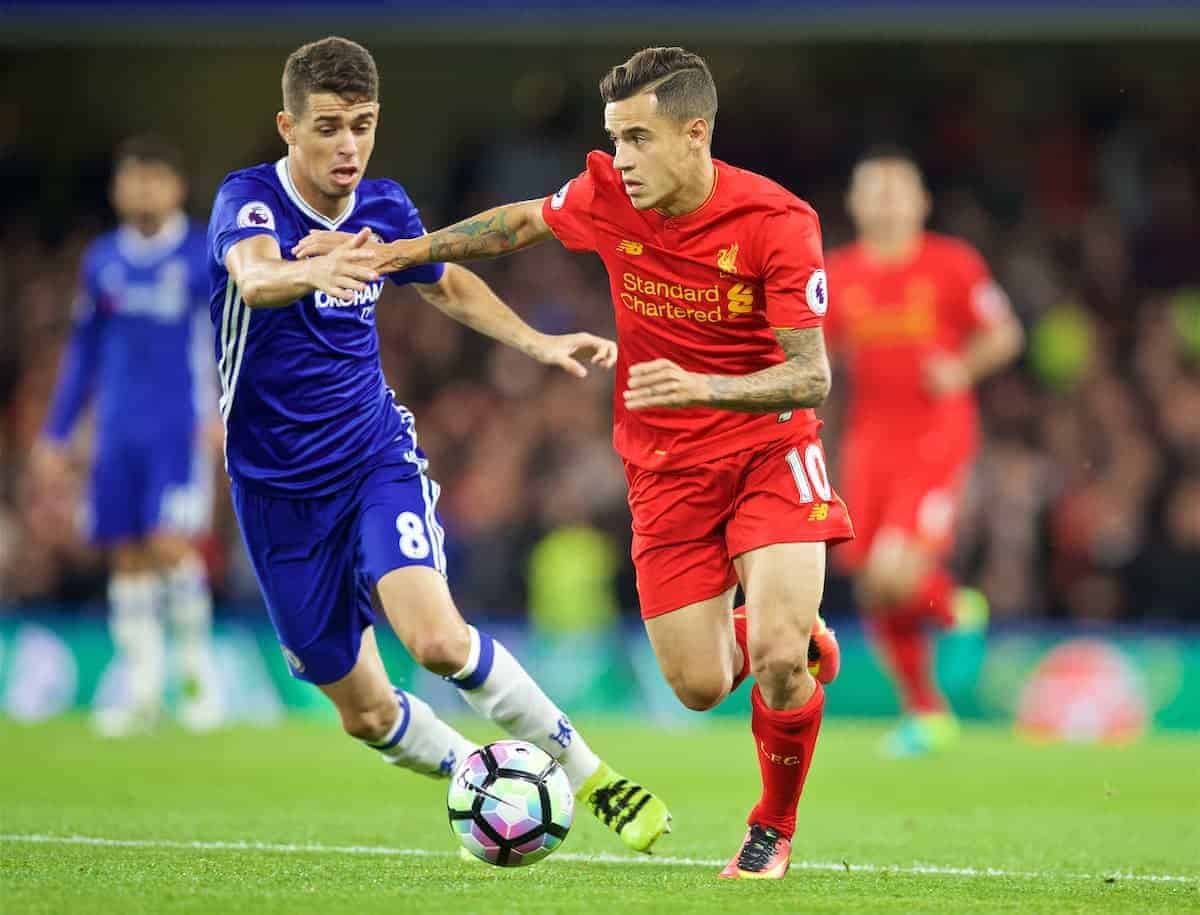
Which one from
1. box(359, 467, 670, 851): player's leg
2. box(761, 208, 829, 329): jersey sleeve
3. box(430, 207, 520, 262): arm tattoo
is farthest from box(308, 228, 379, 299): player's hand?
box(761, 208, 829, 329): jersey sleeve

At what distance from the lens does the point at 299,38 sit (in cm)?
1994

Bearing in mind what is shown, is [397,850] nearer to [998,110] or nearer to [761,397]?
[761,397]

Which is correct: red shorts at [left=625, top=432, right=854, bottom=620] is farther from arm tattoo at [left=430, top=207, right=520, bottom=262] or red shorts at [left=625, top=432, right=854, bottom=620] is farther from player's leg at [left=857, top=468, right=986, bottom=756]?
player's leg at [left=857, top=468, right=986, bottom=756]

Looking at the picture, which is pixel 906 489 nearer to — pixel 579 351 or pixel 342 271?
pixel 579 351

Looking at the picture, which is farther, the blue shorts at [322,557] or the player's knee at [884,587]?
the player's knee at [884,587]

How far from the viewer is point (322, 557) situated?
692 centimetres

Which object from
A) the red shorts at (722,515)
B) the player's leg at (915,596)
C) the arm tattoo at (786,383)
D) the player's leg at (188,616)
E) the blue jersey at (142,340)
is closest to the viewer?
the arm tattoo at (786,383)

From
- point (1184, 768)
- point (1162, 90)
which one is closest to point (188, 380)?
point (1184, 768)

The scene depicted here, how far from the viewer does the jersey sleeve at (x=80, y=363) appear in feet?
38.6

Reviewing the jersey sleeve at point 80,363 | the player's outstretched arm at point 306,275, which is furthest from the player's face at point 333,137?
the jersey sleeve at point 80,363

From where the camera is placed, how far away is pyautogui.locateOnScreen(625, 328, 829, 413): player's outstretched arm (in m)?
5.70

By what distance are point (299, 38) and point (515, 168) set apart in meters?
2.57

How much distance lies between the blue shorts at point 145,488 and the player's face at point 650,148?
19.8 ft

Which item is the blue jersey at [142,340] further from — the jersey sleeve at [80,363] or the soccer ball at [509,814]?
the soccer ball at [509,814]
